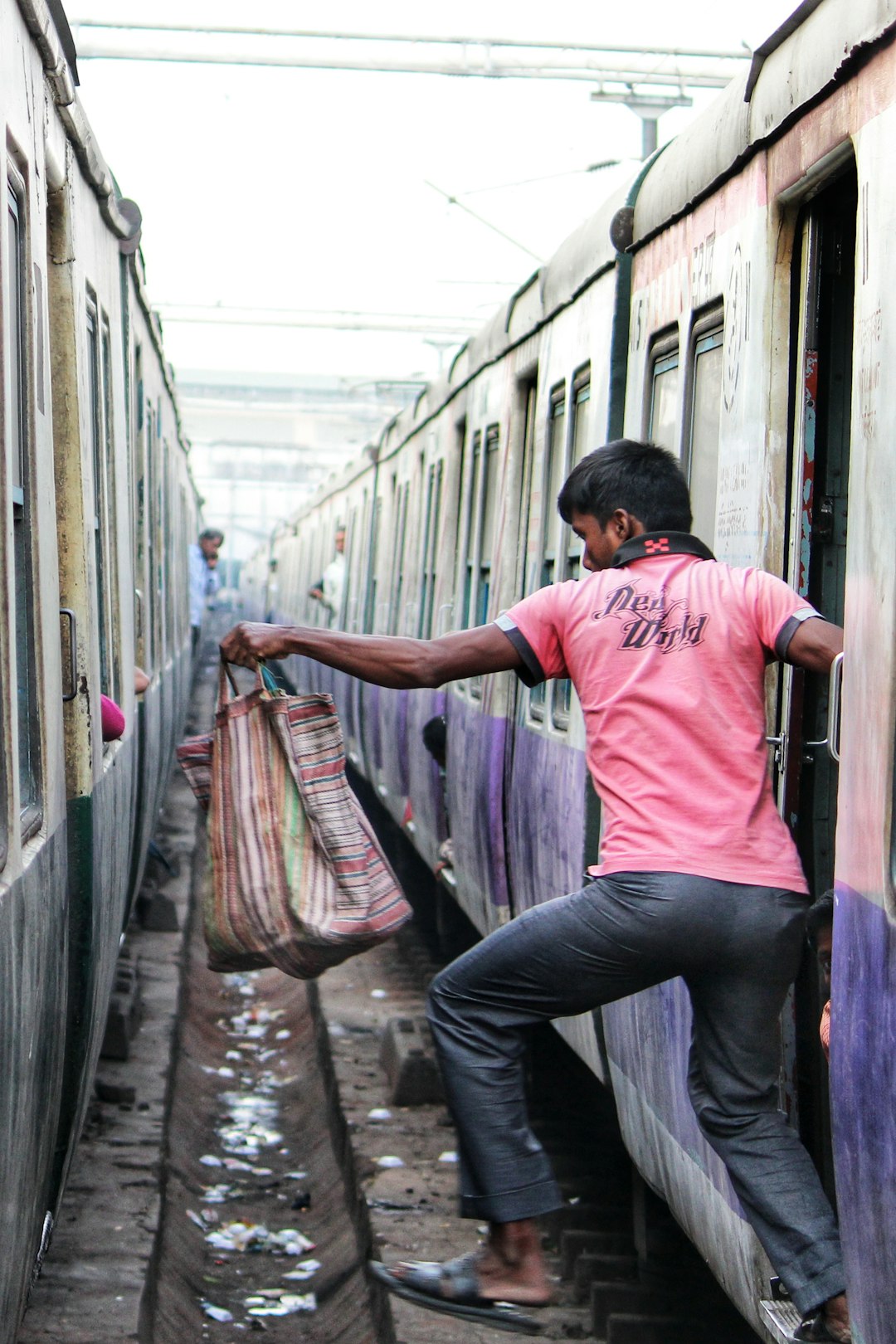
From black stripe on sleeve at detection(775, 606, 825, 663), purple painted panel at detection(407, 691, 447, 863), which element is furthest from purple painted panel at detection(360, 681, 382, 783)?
black stripe on sleeve at detection(775, 606, 825, 663)

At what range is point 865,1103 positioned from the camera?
111 inches

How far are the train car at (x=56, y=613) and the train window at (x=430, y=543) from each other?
2.97 m

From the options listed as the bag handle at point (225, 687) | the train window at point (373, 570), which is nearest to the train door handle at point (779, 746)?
the bag handle at point (225, 687)

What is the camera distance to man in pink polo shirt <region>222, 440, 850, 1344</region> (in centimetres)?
319

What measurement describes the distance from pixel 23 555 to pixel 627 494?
114cm

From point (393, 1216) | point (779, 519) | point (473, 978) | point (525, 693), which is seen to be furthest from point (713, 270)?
point (393, 1216)

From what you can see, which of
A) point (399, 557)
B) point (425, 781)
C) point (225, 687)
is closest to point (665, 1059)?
point (225, 687)

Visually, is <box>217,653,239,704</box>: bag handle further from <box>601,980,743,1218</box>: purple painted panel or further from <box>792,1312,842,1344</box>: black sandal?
<box>792,1312,842,1344</box>: black sandal

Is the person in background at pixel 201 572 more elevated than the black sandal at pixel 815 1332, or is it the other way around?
the person in background at pixel 201 572

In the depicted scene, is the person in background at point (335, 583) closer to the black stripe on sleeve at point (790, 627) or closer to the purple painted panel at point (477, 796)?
the purple painted panel at point (477, 796)

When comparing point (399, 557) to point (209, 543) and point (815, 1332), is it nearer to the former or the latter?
point (209, 543)

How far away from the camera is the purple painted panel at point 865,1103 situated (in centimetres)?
269

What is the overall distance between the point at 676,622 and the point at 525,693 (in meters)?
2.86

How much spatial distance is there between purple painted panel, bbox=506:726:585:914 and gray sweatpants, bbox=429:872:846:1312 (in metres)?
1.48
